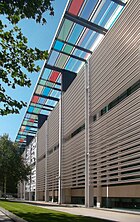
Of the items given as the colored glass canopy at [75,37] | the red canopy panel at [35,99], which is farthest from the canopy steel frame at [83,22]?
the red canopy panel at [35,99]

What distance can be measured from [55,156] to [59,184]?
5811mm

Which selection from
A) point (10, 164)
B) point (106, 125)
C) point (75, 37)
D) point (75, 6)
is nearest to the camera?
point (75, 6)

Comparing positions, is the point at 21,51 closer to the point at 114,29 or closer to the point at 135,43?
the point at 135,43

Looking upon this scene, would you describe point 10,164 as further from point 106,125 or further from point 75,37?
point 106,125

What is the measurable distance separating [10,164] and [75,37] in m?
28.8

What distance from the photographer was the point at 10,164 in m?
52.3

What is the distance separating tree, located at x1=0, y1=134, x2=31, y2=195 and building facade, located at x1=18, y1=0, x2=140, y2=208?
41.7 ft

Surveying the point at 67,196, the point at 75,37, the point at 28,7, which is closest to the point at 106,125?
the point at 75,37

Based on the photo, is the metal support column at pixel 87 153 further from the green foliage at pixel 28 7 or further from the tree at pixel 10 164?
the tree at pixel 10 164

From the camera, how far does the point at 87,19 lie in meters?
26.2

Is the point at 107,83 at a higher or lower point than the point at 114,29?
lower

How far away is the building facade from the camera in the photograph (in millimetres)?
21089

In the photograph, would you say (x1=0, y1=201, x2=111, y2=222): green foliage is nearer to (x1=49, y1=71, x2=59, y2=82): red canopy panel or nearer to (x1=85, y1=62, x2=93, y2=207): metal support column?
(x1=85, y1=62, x2=93, y2=207): metal support column

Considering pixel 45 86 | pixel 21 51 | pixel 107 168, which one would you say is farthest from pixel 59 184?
pixel 21 51
